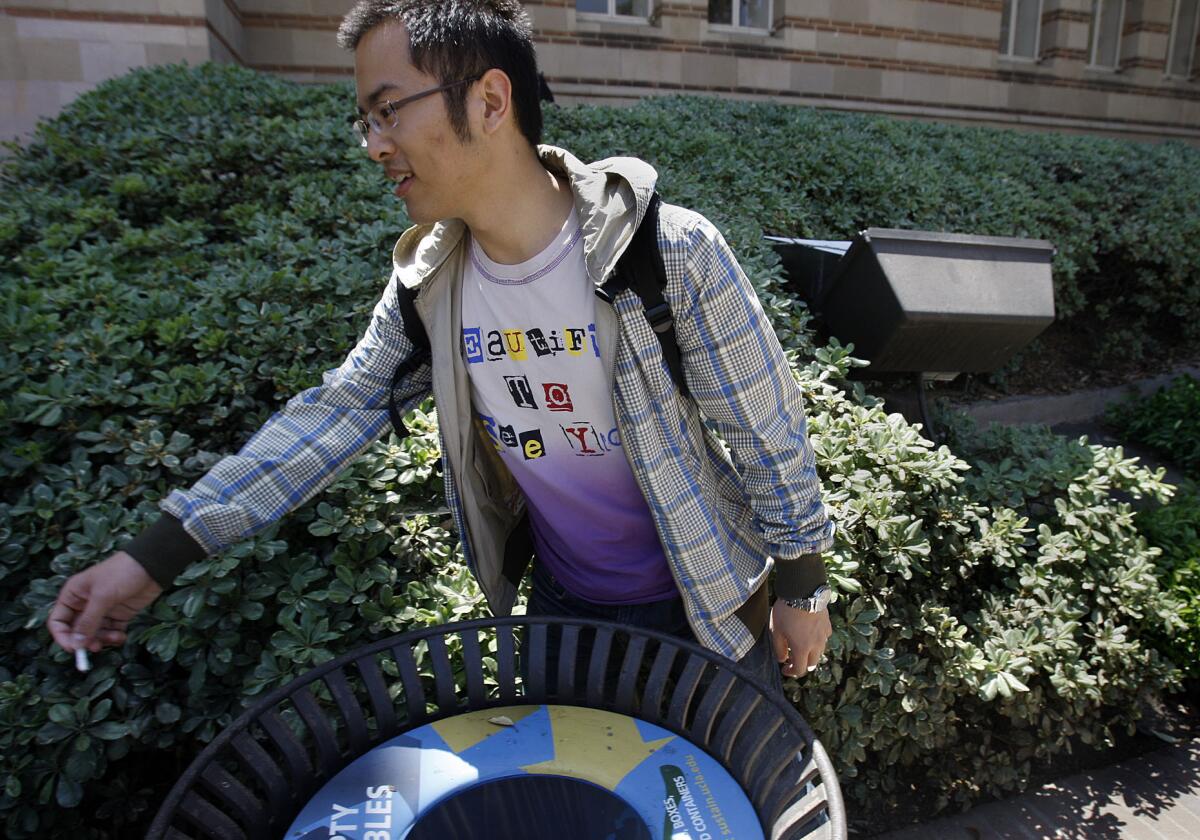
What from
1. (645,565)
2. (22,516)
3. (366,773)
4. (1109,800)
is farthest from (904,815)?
(22,516)

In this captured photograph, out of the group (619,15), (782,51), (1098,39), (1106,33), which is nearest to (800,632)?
(619,15)

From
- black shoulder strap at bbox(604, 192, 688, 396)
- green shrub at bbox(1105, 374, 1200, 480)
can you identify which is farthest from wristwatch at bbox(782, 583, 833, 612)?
green shrub at bbox(1105, 374, 1200, 480)

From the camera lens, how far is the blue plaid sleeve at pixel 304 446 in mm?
1536

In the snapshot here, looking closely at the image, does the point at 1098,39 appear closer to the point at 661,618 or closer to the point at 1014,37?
the point at 1014,37

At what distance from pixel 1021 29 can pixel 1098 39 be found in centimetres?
198

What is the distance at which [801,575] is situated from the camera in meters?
1.71

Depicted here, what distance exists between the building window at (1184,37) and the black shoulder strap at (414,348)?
17.4m

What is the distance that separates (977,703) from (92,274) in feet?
12.1

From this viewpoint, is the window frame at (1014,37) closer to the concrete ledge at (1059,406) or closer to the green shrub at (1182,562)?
the concrete ledge at (1059,406)

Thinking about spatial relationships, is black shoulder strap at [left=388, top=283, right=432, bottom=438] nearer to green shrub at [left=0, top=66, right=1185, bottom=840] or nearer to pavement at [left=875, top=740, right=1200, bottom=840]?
green shrub at [left=0, top=66, right=1185, bottom=840]

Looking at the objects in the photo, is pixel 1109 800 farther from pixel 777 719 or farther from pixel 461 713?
pixel 461 713

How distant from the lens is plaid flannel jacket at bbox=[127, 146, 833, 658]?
153 centimetres

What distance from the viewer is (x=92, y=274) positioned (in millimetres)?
3170

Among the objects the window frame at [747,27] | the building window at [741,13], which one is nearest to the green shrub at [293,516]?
the window frame at [747,27]
